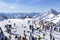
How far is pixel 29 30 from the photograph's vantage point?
3.36m

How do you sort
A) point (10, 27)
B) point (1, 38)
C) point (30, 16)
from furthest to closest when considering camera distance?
point (30, 16)
point (10, 27)
point (1, 38)

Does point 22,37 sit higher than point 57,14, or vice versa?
point 57,14

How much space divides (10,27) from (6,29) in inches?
8.0

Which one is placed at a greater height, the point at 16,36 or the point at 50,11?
the point at 50,11

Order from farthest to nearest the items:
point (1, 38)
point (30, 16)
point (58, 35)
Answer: point (30, 16)
point (58, 35)
point (1, 38)

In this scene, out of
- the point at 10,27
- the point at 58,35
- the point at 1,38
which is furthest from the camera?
the point at 10,27

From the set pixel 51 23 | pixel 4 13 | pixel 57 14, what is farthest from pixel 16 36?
pixel 57 14

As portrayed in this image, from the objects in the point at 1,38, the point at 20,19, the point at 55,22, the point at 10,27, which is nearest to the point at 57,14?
the point at 55,22

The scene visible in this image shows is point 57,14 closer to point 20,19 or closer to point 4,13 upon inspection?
point 20,19

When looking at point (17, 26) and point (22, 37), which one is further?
point (17, 26)

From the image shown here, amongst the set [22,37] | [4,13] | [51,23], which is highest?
[4,13]

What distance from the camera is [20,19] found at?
378 centimetres

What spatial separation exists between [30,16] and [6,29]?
28.2 inches

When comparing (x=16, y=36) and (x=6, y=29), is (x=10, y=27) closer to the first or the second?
(x=6, y=29)
